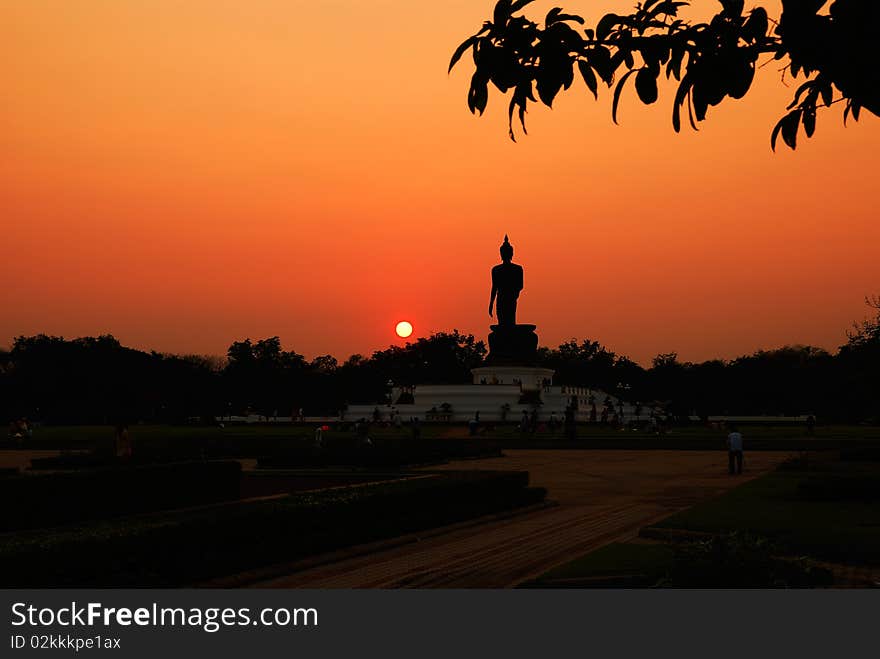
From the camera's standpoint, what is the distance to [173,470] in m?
Result: 25.1

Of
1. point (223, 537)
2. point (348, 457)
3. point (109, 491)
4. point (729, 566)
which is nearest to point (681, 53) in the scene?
point (729, 566)

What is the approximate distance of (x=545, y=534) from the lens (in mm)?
19797

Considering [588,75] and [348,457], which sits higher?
[588,75]

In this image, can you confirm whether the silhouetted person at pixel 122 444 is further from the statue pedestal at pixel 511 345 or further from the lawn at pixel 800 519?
the statue pedestal at pixel 511 345

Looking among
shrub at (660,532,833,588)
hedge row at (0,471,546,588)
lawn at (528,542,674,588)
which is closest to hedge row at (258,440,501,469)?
hedge row at (0,471,546,588)

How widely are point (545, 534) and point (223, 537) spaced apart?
6.77 meters

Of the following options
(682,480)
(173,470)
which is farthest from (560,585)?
(682,480)

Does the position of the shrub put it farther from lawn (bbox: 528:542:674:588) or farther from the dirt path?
the dirt path

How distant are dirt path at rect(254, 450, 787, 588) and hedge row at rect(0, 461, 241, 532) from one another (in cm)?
682

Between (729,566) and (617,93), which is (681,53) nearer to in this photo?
(617,93)

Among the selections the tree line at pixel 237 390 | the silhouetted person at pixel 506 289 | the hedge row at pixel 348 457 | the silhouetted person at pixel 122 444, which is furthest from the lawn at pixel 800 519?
the tree line at pixel 237 390

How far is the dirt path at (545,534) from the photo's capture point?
1483 cm

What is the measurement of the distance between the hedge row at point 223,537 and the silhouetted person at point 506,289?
77.9m

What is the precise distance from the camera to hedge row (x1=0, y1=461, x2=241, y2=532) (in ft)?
66.2
